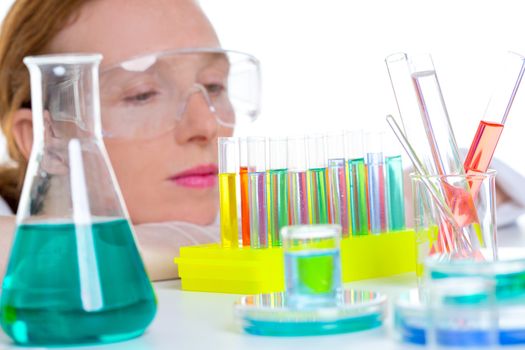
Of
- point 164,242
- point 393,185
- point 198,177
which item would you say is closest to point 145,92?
point 198,177

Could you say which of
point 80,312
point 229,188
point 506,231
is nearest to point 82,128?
point 80,312

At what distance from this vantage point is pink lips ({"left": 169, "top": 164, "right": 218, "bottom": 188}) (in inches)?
90.8

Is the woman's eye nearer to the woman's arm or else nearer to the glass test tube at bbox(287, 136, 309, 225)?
the woman's arm

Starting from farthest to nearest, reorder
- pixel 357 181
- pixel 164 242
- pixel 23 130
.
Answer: pixel 23 130 < pixel 164 242 < pixel 357 181

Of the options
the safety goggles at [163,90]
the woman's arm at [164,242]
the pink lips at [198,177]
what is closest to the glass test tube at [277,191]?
the woman's arm at [164,242]

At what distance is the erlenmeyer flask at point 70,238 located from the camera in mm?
936

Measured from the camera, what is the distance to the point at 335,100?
10.1ft

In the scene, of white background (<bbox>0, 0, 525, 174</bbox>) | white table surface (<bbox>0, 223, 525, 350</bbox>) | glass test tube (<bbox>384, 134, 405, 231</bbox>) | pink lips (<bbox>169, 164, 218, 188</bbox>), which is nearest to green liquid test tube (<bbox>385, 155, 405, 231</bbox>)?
glass test tube (<bbox>384, 134, 405, 231</bbox>)

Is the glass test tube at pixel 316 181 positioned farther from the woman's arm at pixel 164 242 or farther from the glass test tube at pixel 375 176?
the woman's arm at pixel 164 242

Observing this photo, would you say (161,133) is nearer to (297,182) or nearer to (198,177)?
(198,177)

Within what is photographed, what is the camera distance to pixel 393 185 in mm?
1378

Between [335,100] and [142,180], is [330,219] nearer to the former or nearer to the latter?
[142,180]

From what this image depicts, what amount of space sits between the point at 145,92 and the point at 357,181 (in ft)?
2.97

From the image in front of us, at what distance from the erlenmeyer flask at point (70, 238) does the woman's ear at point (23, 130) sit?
4.29ft
